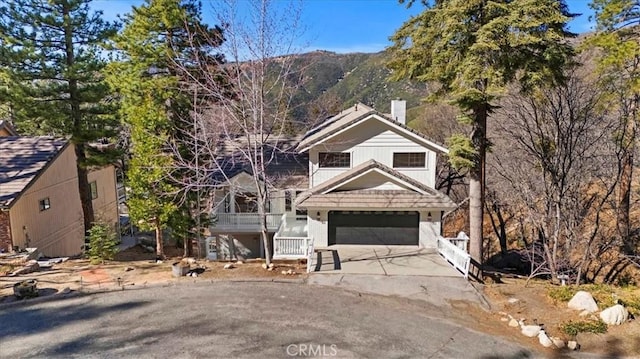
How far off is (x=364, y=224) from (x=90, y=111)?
535 inches

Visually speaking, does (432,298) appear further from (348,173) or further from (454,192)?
(454,192)

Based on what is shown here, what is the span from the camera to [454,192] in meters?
25.3

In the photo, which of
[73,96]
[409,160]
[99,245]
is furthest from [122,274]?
[409,160]

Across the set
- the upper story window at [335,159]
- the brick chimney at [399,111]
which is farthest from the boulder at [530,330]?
the brick chimney at [399,111]

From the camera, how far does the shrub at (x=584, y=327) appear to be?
9.59m

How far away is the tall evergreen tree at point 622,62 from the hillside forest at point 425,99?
51 millimetres

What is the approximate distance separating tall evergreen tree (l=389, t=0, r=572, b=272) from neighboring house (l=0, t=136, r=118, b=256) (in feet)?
56.7

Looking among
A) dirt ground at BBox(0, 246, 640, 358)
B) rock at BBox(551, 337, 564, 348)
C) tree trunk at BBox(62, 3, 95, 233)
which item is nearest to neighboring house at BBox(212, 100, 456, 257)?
dirt ground at BBox(0, 246, 640, 358)

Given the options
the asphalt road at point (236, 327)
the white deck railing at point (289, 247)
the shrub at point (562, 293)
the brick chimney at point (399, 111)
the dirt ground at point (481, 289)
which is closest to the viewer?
the asphalt road at point (236, 327)

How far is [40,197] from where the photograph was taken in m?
19.1

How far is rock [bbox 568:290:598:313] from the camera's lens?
10.5m

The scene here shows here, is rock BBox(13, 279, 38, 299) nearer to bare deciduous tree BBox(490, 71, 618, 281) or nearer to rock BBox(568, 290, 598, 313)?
rock BBox(568, 290, 598, 313)

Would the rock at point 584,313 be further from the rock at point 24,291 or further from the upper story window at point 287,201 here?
the rock at point 24,291

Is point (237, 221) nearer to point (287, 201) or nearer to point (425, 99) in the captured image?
point (287, 201)
